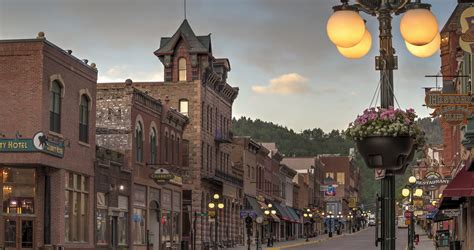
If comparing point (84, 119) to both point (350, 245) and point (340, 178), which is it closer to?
point (350, 245)

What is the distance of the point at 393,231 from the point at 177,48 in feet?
188

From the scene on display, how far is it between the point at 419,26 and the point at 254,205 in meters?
77.2

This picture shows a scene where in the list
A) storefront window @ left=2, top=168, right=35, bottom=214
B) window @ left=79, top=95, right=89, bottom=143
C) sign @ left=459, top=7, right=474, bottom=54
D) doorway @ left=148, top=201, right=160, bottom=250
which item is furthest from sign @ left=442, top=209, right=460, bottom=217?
sign @ left=459, top=7, right=474, bottom=54

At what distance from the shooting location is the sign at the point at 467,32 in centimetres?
1736

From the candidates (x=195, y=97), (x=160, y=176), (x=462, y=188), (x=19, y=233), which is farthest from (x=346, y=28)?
(x=195, y=97)

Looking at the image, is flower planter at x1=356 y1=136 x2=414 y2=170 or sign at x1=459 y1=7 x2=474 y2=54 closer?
flower planter at x1=356 y1=136 x2=414 y2=170

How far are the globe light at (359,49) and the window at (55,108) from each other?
96.8 feet

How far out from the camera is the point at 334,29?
35.7ft

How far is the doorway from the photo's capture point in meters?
55.7

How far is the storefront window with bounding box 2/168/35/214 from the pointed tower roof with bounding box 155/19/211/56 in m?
29.0

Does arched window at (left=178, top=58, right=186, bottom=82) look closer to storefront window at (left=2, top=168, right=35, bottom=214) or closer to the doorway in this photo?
the doorway

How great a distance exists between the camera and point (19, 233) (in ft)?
127

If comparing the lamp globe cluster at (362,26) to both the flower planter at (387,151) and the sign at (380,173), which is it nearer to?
the flower planter at (387,151)

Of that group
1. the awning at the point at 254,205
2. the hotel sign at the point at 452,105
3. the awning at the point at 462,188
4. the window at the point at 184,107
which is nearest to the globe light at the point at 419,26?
the hotel sign at the point at 452,105
